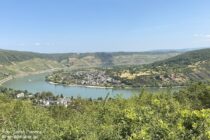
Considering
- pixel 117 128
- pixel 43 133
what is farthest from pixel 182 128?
pixel 43 133

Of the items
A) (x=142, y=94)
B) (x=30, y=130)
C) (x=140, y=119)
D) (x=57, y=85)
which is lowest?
(x=57, y=85)

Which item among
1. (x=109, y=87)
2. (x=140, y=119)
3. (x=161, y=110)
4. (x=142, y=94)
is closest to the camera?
(x=140, y=119)

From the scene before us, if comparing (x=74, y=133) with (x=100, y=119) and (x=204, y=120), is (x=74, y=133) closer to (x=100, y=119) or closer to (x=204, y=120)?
(x=204, y=120)

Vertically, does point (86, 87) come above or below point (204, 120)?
below

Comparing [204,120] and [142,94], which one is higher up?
[204,120]

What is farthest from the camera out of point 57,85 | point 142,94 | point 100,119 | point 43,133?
point 57,85

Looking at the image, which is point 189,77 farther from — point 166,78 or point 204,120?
point 204,120

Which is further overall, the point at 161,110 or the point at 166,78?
the point at 166,78

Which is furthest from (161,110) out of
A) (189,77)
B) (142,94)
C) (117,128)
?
(189,77)

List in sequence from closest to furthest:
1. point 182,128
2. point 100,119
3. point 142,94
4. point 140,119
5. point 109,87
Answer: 1. point 182,128
2. point 140,119
3. point 100,119
4. point 142,94
5. point 109,87
